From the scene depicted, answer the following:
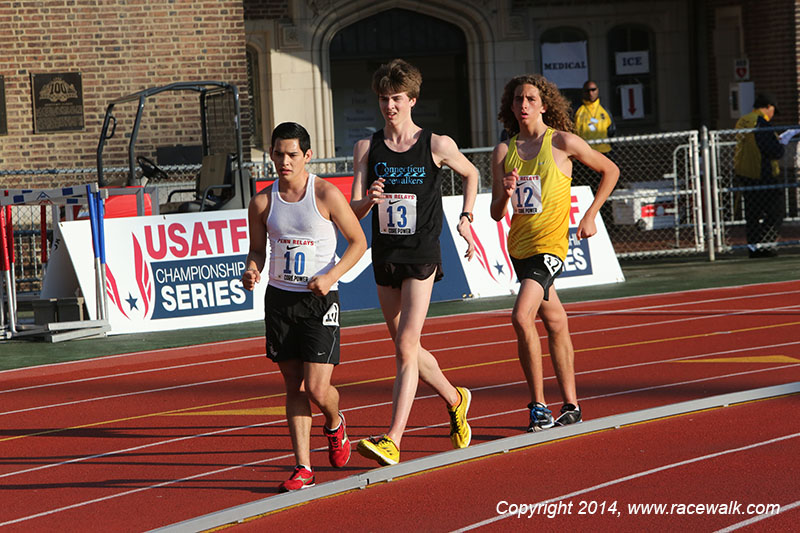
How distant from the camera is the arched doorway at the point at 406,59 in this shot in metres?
22.8

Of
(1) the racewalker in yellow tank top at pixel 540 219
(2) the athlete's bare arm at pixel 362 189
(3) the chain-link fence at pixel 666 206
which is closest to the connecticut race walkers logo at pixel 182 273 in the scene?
(3) the chain-link fence at pixel 666 206

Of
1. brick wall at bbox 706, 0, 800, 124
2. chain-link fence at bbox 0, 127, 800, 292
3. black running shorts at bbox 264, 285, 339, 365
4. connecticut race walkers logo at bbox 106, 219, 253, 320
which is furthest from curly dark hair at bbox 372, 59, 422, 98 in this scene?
brick wall at bbox 706, 0, 800, 124

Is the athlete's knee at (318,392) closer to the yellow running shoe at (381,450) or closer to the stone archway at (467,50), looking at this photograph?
the yellow running shoe at (381,450)

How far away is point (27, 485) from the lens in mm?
6480

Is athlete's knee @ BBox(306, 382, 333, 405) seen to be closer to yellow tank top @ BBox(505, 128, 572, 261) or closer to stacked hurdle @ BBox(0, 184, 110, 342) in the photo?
yellow tank top @ BBox(505, 128, 572, 261)

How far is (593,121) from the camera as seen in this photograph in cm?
1747

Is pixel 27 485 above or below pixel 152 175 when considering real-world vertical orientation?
below

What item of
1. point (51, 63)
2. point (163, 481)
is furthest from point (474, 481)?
point (51, 63)

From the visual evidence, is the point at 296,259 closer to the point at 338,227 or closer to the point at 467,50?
the point at 338,227

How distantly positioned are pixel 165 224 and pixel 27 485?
21.5 feet

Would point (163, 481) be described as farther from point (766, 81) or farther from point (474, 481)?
point (766, 81)

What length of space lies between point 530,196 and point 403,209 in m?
0.98

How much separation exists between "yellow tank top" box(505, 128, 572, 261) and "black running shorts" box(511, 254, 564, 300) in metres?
0.03

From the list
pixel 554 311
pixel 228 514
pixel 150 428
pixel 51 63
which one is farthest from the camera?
pixel 51 63
